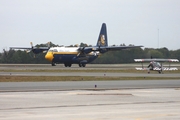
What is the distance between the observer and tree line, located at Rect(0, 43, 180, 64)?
8362 cm

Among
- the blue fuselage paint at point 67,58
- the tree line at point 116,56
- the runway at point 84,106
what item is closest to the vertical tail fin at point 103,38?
the tree line at point 116,56

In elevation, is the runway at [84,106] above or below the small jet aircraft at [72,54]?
below

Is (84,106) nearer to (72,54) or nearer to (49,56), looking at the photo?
(49,56)

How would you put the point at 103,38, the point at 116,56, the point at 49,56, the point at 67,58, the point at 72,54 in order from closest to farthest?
the point at 49,56
the point at 67,58
the point at 72,54
the point at 103,38
the point at 116,56

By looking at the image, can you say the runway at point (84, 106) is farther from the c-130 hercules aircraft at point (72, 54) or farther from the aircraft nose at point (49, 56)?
the c-130 hercules aircraft at point (72, 54)

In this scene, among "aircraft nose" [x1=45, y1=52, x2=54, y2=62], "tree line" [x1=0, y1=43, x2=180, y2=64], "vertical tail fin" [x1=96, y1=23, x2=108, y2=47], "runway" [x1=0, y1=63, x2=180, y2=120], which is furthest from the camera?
"tree line" [x1=0, y1=43, x2=180, y2=64]

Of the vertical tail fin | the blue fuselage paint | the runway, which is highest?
the vertical tail fin

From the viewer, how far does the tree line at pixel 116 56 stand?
83625mm

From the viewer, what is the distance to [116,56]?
84375 millimetres

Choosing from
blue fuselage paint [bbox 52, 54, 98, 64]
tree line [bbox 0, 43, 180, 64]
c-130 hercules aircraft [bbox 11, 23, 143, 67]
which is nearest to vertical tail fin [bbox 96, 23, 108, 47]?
c-130 hercules aircraft [bbox 11, 23, 143, 67]

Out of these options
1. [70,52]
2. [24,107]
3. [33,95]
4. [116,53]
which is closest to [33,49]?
[70,52]

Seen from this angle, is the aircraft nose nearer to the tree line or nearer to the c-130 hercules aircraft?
the c-130 hercules aircraft

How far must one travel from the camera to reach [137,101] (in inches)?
701

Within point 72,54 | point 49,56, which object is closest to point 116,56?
point 72,54
